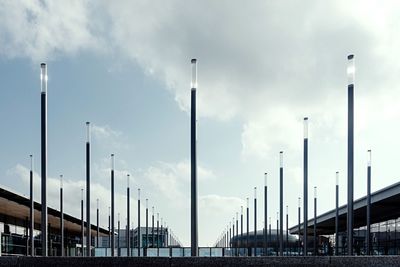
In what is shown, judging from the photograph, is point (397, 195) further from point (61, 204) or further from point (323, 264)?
point (323, 264)

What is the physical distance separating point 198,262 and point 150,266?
1183mm

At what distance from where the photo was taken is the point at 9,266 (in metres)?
15.8

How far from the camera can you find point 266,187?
6706cm

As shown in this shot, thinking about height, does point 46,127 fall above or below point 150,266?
above

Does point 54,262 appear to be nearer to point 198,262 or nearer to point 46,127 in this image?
point 198,262

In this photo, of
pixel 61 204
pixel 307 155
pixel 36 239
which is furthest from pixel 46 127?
pixel 36 239

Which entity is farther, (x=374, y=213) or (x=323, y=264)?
(x=374, y=213)

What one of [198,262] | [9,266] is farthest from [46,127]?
[198,262]

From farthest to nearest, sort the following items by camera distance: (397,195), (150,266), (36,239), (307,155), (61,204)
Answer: (36,239)
(61,204)
(397,195)
(307,155)
(150,266)

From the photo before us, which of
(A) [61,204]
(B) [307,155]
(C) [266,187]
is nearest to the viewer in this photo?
(B) [307,155]

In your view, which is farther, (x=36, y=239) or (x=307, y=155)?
(x=36, y=239)

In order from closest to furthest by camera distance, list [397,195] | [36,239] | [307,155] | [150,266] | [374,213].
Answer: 1. [150,266]
2. [307,155]
3. [397,195]
4. [374,213]
5. [36,239]

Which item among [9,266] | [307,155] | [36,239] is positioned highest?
[307,155]

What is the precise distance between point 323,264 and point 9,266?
794cm
